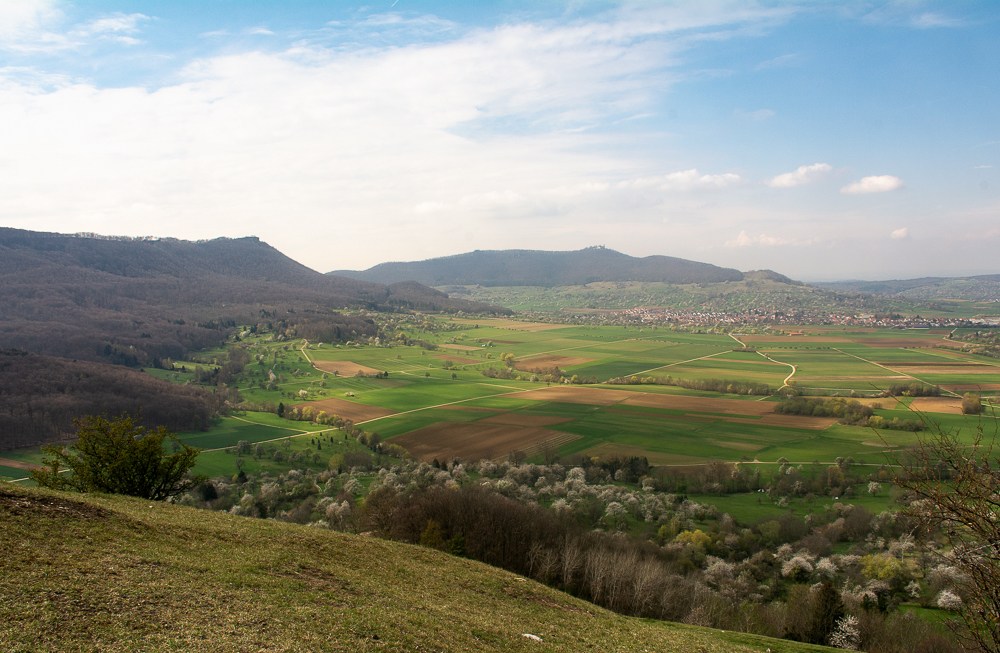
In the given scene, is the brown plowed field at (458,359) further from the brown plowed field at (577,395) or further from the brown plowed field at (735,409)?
the brown plowed field at (735,409)

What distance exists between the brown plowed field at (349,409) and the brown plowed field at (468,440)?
11.4 m

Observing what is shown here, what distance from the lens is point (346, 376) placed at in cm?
10688

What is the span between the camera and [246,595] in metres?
12.9

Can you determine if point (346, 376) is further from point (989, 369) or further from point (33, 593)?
point (989, 369)

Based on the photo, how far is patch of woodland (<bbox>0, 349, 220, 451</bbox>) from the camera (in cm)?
6438

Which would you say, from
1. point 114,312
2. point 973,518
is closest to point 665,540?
point 973,518

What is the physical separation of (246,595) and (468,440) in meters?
53.7

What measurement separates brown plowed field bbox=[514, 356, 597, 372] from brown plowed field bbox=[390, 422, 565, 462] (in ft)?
146

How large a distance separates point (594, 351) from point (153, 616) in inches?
5174

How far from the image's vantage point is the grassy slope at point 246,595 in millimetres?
10227

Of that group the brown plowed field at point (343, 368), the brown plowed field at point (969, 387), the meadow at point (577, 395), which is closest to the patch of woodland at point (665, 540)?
the meadow at point (577, 395)

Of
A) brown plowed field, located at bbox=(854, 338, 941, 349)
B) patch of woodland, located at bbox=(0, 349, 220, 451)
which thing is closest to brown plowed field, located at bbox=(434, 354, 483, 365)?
patch of woodland, located at bbox=(0, 349, 220, 451)

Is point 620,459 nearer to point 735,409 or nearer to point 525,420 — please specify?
point 525,420

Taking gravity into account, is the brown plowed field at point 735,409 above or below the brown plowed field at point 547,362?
below
